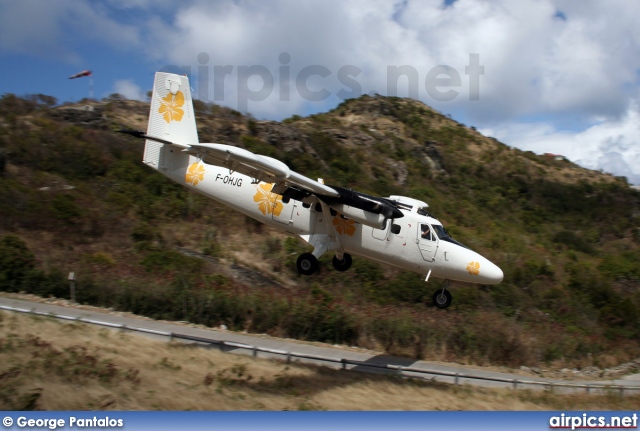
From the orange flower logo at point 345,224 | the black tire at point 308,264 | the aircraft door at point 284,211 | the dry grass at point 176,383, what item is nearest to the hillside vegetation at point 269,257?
the dry grass at point 176,383

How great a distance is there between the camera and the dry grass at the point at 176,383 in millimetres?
13289

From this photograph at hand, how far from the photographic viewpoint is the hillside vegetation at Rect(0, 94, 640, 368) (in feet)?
82.4

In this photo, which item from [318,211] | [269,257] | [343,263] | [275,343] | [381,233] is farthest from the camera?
[269,257]

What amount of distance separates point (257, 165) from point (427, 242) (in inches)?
249

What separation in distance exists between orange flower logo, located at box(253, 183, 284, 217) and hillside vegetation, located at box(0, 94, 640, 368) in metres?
7.68

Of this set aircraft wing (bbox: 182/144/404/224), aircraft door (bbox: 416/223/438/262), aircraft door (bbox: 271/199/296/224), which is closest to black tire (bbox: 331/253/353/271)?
aircraft door (bbox: 271/199/296/224)

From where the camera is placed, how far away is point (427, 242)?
1798 cm

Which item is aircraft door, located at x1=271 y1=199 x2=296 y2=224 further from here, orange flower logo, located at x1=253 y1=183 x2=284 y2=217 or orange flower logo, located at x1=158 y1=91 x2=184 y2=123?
orange flower logo, located at x1=158 y1=91 x2=184 y2=123

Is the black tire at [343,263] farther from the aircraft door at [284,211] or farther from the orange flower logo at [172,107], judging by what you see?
the orange flower logo at [172,107]

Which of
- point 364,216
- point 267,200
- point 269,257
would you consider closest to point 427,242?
point 364,216

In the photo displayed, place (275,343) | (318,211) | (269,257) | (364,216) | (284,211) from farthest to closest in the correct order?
1. (269,257)
2. (275,343)
3. (284,211)
4. (318,211)
5. (364,216)

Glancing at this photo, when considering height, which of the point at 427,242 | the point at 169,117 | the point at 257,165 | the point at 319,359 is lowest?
the point at 319,359

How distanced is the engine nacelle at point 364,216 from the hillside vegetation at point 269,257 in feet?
31.7

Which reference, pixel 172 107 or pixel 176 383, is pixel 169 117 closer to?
pixel 172 107
